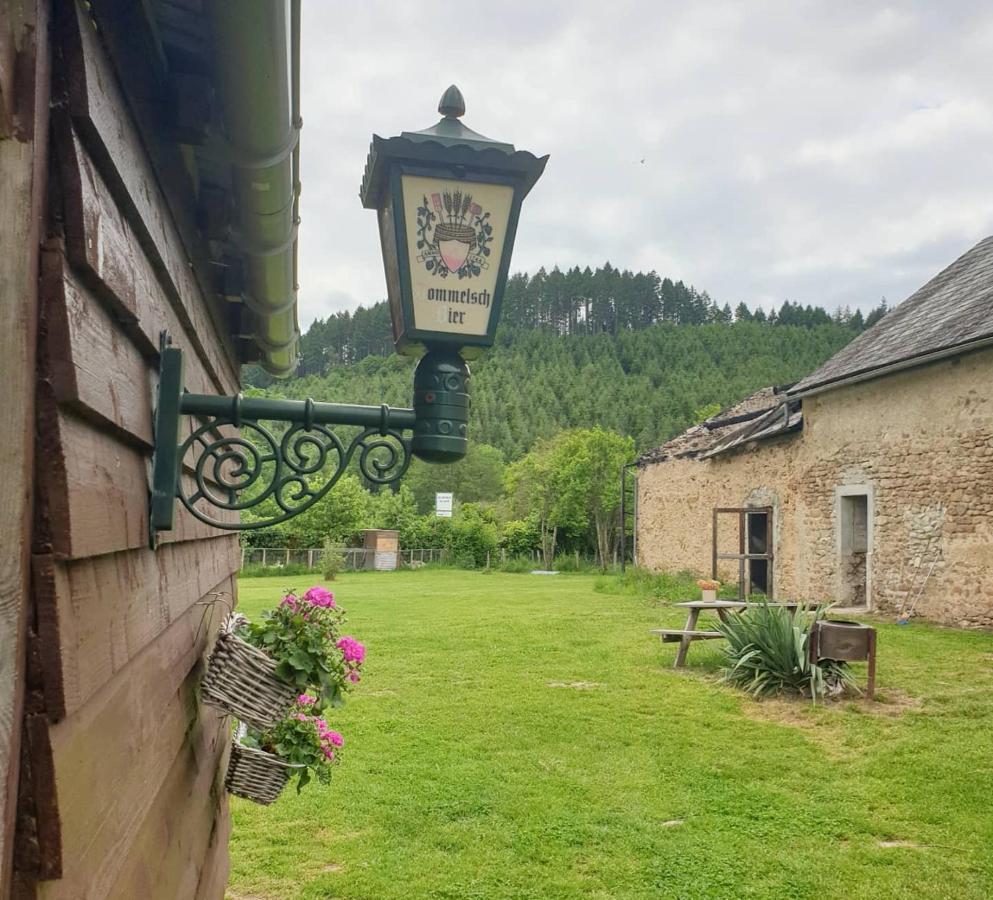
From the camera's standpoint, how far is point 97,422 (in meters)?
1.15

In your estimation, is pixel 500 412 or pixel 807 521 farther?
pixel 500 412

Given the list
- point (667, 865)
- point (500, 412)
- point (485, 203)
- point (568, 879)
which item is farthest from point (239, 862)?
point (500, 412)

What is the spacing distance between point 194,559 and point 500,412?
6044 cm

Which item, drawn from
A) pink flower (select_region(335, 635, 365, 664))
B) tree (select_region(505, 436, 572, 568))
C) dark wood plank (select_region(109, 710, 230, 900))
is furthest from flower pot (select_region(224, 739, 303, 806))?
tree (select_region(505, 436, 572, 568))

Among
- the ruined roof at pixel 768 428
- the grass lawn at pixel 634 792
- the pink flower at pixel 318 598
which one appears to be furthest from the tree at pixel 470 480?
the pink flower at pixel 318 598

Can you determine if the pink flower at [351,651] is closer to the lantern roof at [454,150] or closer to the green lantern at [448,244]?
the green lantern at [448,244]

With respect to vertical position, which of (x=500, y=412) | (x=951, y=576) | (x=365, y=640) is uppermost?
(x=500, y=412)

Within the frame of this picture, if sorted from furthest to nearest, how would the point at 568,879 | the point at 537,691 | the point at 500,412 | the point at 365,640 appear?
the point at 500,412, the point at 365,640, the point at 537,691, the point at 568,879

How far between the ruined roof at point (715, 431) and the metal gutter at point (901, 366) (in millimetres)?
4614

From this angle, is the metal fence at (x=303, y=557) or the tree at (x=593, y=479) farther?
the tree at (x=593, y=479)

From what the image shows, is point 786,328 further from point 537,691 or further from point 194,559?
point 194,559

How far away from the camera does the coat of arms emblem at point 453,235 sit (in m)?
1.94

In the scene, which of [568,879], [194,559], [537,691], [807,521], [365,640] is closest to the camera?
[194,559]

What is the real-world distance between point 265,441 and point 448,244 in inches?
25.0
